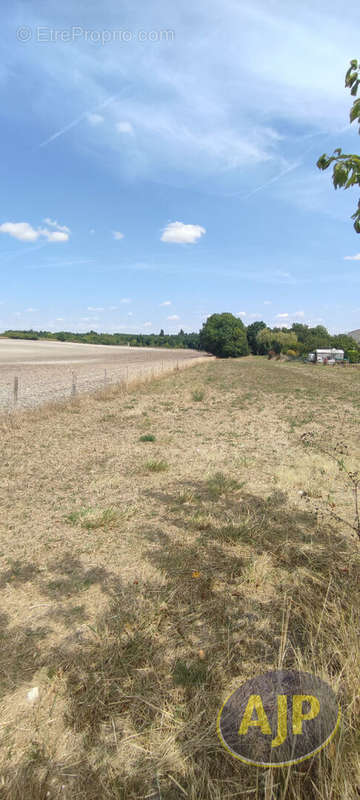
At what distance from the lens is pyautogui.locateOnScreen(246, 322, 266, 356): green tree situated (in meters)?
137

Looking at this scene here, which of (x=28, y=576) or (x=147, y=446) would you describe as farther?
(x=147, y=446)

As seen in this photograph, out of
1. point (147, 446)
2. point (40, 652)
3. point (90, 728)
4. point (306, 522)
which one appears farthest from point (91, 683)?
point (147, 446)

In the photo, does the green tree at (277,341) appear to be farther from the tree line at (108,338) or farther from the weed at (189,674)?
the weed at (189,674)

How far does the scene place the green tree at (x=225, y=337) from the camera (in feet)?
382

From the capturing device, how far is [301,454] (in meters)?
9.38

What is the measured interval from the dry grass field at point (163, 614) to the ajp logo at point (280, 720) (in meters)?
0.07

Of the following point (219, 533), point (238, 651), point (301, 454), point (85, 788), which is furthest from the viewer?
point (301, 454)

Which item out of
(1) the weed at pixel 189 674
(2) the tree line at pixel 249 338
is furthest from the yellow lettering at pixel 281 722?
(2) the tree line at pixel 249 338

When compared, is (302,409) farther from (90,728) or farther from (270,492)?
(90,728)

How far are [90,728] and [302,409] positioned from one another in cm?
1573

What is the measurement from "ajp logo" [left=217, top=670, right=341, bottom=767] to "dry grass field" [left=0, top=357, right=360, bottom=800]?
7 centimetres

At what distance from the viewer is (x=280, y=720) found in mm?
2170

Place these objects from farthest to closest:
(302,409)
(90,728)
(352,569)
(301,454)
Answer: (302,409) → (301,454) → (352,569) → (90,728)

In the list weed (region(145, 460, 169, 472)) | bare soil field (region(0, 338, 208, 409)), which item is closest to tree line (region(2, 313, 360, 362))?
bare soil field (region(0, 338, 208, 409))
